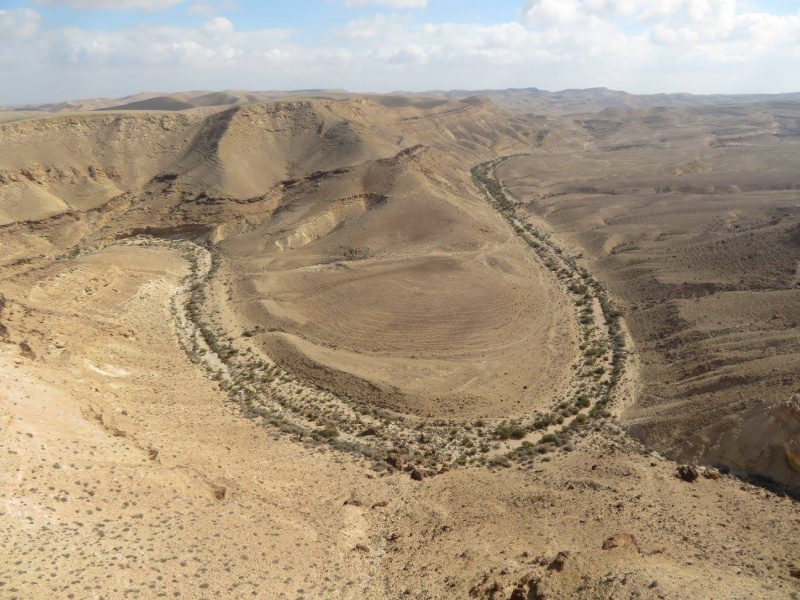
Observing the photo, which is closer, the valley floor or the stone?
the valley floor

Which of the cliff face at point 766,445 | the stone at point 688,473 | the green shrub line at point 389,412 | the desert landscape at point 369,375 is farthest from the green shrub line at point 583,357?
the cliff face at point 766,445

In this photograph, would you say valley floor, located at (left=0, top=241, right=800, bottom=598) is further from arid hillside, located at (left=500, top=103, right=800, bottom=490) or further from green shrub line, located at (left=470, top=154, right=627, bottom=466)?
arid hillside, located at (left=500, top=103, right=800, bottom=490)

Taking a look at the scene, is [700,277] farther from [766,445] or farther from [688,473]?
[688,473]

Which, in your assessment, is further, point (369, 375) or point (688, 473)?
point (369, 375)

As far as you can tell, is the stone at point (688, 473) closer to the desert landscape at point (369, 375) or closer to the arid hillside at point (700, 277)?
the desert landscape at point (369, 375)

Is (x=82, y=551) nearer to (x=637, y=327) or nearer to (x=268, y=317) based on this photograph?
(x=268, y=317)

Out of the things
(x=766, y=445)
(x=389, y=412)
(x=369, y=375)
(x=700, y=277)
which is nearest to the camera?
(x=766, y=445)

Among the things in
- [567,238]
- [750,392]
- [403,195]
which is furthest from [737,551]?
[403,195]

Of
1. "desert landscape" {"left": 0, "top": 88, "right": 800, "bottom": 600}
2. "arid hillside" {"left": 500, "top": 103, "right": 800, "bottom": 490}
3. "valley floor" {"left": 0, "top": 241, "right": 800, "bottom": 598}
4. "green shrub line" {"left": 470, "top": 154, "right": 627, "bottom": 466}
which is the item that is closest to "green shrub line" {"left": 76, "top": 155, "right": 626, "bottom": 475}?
"green shrub line" {"left": 470, "top": 154, "right": 627, "bottom": 466}

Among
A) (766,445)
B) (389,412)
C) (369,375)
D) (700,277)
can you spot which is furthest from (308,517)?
(700,277)
